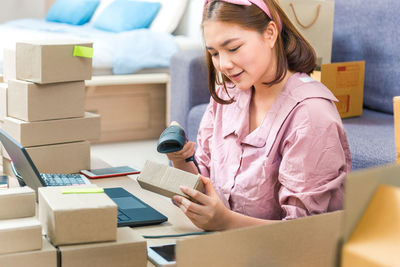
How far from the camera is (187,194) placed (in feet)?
3.56

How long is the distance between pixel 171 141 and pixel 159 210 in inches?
5.9

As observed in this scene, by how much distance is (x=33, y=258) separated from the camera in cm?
83

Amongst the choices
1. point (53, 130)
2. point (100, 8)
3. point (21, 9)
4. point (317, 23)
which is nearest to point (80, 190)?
point (53, 130)

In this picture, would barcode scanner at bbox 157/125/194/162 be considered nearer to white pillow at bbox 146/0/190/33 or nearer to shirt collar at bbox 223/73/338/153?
shirt collar at bbox 223/73/338/153

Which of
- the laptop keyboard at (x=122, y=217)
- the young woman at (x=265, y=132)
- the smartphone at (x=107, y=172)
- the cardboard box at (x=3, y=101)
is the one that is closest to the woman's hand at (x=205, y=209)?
the young woman at (x=265, y=132)

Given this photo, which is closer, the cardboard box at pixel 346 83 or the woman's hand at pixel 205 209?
the woman's hand at pixel 205 209

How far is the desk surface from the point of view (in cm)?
111

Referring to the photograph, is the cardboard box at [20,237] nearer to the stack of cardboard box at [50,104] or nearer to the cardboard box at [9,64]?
the stack of cardboard box at [50,104]

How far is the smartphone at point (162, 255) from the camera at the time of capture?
930 millimetres

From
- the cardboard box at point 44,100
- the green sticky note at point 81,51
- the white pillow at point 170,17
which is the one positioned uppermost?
the white pillow at point 170,17

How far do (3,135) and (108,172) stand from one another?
1.18 feet

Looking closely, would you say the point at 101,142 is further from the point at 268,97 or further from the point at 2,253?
the point at 2,253

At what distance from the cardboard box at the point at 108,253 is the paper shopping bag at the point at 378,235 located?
42cm

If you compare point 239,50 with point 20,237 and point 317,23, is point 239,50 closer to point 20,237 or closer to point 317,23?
point 20,237
